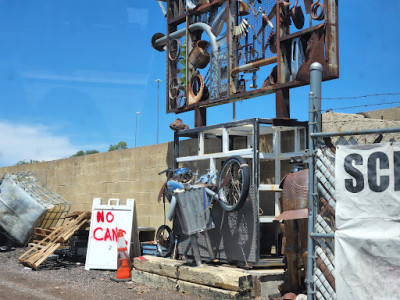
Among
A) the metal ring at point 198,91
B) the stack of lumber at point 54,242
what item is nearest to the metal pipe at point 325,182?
the metal ring at point 198,91

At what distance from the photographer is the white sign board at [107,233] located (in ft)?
35.9

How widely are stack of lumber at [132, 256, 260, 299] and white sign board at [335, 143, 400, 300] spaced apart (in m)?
2.84

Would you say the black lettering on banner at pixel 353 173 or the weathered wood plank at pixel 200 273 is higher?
the black lettering on banner at pixel 353 173

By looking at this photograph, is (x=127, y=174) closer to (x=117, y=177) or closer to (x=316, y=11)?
(x=117, y=177)

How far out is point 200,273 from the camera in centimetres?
804

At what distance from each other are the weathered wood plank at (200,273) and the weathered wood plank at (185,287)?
0.07 meters

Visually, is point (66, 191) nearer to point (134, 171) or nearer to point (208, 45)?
point (134, 171)

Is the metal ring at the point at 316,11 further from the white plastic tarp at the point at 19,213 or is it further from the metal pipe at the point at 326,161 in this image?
the white plastic tarp at the point at 19,213

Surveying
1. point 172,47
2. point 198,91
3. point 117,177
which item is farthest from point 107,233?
point 172,47

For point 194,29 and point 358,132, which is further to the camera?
point 194,29

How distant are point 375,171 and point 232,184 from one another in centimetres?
438

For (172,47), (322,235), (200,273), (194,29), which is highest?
(194,29)

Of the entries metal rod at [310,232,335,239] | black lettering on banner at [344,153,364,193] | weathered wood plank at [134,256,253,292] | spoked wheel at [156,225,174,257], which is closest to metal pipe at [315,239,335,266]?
metal rod at [310,232,335,239]

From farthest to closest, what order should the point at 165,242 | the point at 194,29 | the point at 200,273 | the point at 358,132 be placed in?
the point at 194,29, the point at 165,242, the point at 200,273, the point at 358,132
